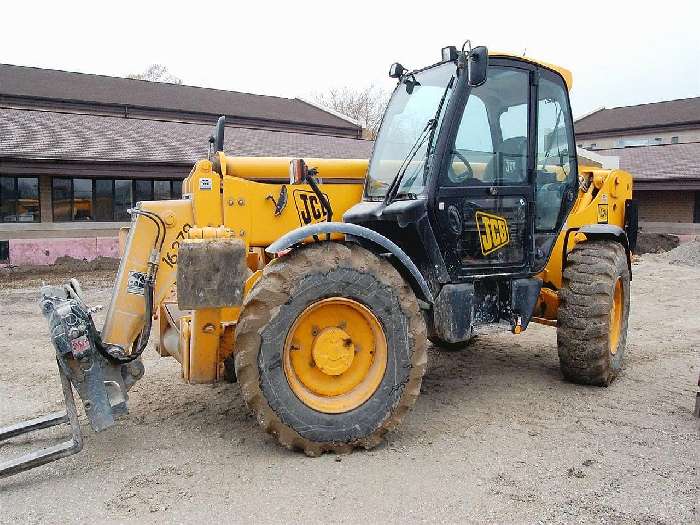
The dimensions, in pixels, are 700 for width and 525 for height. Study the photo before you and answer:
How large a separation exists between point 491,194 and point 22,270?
13791 mm

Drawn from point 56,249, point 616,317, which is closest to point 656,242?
point 616,317

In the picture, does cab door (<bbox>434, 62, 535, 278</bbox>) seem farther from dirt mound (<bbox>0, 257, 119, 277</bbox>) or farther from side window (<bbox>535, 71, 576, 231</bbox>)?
dirt mound (<bbox>0, 257, 119, 277</bbox>)

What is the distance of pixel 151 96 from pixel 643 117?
1140 inches

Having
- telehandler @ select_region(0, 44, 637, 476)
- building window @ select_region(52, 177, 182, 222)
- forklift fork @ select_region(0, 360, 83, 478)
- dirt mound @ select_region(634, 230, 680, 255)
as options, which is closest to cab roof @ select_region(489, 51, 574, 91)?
telehandler @ select_region(0, 44, 637, 476)

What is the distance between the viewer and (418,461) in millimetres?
4059

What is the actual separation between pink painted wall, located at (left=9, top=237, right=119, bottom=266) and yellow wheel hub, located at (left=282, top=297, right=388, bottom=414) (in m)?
14.7

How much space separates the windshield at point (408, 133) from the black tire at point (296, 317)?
36.1 inches

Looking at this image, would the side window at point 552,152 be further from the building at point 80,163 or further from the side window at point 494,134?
the building at point 80,163

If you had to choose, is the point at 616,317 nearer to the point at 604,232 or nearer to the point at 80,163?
the point at 604,232

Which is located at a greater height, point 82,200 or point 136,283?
point 82,200

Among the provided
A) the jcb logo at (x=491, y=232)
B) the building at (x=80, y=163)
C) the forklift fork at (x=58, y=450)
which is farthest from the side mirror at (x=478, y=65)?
the building at (x=80, y=163)

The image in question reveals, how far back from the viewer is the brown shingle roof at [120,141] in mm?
17062

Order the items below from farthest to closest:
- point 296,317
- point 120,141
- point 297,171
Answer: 1. point 120,141
2. point 297,171
3. point 296,317

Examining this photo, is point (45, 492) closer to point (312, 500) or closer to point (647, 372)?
point (312, 500)
